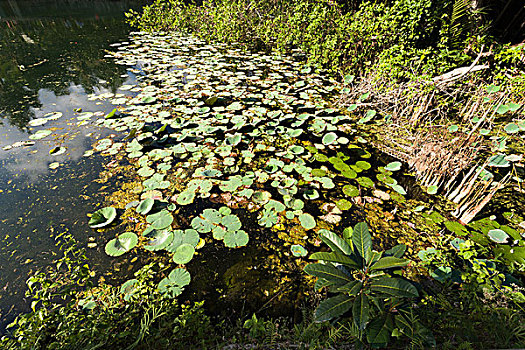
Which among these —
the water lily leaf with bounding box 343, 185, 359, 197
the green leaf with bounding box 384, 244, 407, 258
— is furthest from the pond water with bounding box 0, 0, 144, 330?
the water lily leaf with bounding box 343, 185, 359, 197

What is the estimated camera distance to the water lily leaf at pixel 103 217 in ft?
6.23

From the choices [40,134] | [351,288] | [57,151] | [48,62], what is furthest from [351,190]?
[48,62]

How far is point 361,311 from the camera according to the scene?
1065mm

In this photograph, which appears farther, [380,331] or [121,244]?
[121,244]

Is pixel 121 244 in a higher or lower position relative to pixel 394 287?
lower

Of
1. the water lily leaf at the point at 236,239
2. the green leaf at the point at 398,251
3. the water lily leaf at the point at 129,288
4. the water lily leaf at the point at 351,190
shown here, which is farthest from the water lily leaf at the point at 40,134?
the green leaf at the point at 398,251

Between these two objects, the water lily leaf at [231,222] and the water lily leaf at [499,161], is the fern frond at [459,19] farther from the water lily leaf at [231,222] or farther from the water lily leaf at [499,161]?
the water lily leaf at [231,222]

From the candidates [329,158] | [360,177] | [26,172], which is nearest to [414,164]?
[360,177]

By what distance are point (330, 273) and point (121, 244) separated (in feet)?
5.06

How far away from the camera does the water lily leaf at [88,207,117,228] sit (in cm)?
190

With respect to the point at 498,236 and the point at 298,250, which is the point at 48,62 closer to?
the point at 298,250

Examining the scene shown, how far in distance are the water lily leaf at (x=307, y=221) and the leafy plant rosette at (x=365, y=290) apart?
2.07 ft

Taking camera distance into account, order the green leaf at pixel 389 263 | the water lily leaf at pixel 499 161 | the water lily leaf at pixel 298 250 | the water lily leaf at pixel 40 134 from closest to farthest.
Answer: the green leaf at pixel 389 263
the water lily leaf at pixel 298 250
the water lily leaf at pixel 499 161
the water lily leaf at pixel 40 134

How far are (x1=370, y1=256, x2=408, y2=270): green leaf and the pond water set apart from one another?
1.84m
